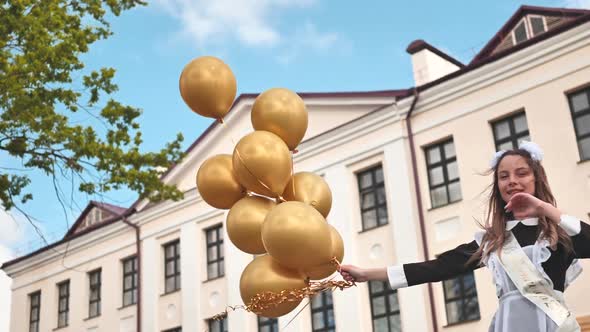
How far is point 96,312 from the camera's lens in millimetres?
22500

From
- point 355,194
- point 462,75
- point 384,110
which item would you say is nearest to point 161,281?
point 355,194

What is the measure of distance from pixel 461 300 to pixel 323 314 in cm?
351

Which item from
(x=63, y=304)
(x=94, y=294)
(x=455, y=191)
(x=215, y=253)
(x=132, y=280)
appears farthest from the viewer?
(x=63, y=304)

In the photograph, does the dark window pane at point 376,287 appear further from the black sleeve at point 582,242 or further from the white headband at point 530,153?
the black sleeve at point 582,242

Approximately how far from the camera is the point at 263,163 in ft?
14.7

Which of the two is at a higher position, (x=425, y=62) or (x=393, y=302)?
(x=425, y=62)

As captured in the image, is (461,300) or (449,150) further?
(449,150)

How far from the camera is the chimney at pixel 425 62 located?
17484 mm

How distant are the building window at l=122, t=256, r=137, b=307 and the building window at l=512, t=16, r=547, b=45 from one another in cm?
1175

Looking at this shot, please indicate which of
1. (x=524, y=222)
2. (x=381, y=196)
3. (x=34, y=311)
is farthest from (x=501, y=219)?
(x=34, y=311)

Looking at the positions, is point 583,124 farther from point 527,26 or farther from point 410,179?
point 410,179

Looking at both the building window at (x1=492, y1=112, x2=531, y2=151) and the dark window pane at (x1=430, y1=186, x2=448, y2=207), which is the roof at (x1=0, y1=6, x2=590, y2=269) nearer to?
the building window at (x1=492, y1=112, x2=531, y2=151)

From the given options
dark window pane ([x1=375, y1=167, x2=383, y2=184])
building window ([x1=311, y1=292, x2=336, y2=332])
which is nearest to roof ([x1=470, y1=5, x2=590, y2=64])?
dark window pane ([x1=375, y1=167, x2=383, y2=184])

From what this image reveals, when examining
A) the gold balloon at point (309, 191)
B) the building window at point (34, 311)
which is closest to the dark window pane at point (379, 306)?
the gold balloon at point (309, 191)
